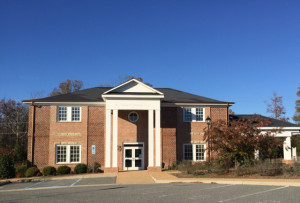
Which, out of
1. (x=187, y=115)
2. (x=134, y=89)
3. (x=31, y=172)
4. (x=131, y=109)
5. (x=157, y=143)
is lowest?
(x=31, y=172)

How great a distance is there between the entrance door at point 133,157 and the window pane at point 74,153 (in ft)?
13.1

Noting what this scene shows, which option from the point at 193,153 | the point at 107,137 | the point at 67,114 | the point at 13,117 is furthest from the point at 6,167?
the point at 13,117

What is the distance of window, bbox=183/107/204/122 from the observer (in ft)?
87.2

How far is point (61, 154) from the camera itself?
24.8 m

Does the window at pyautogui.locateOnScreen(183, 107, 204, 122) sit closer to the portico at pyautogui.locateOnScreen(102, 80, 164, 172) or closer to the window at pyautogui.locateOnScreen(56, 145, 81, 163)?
the portico at pyautogui.locateOnScreen(102, 80, 164, 172)

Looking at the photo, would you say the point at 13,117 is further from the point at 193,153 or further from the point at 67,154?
the point at 193,153

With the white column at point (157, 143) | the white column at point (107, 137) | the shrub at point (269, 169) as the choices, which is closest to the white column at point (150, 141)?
the white column at point (157, 143)

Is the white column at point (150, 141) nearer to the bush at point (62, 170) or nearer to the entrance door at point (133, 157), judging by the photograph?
the entrance door at point (133, 157)

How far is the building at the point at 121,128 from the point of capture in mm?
23734

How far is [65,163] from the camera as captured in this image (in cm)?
2453

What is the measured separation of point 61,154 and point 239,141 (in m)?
14.8

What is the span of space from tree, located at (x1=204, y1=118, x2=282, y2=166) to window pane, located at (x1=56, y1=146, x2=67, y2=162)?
488 inches

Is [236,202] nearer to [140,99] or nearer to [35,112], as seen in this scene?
[140,99]

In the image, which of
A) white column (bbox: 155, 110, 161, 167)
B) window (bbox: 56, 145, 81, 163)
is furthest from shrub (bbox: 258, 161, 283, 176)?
window (bbox: 56, 145, 81, 163)
